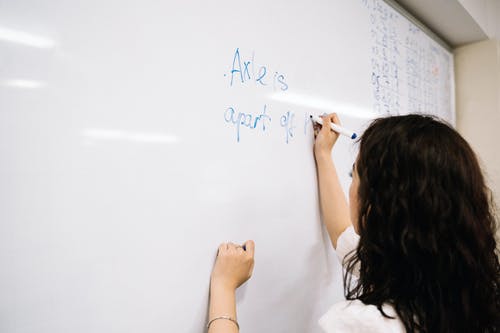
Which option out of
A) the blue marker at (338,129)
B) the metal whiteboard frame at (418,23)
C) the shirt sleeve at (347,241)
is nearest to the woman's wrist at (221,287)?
the shirt sleeve at (347,241)

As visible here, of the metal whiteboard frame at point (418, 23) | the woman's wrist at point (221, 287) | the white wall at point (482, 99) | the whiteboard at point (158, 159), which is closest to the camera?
the whiteboard at point (158, 159)

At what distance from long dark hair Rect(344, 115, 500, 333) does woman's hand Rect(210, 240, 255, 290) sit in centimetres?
19

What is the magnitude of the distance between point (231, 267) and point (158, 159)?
21cm

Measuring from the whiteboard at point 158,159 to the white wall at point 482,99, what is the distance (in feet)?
3.39

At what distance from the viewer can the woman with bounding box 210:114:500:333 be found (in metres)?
0.44

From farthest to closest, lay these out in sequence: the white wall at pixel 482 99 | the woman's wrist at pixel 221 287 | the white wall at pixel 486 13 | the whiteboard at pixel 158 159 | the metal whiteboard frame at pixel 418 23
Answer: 1. the white wall at pixel 482 99
2. the white wall at pixel 486 13
3. the metal whiteboard frame at pixel 418 23
4. the woman's wrist at pixel 221 287
5. the whiteboard at pixel 158 159

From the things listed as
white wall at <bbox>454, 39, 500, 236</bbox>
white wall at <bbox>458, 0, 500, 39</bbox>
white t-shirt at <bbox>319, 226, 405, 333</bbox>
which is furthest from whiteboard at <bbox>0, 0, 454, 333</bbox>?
white wall at <bbox>454, 39, 500, 236</bbox>

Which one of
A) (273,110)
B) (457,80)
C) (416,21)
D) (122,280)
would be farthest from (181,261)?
(457,80)

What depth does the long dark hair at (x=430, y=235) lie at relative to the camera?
0.45 m

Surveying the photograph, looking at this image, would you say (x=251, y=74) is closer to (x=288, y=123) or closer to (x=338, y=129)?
(x=288, y=123)

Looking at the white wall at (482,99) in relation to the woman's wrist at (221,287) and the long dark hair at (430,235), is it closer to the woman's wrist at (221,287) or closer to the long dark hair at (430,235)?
the long dark hair at (430,235)

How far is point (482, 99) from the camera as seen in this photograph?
4.67 feet

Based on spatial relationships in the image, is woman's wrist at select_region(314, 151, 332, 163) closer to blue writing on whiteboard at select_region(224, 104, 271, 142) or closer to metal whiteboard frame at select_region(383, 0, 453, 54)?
blue writing on whiteboard at select_region(224, 104, 271, 142)

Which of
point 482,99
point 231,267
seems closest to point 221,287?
point 231,267
